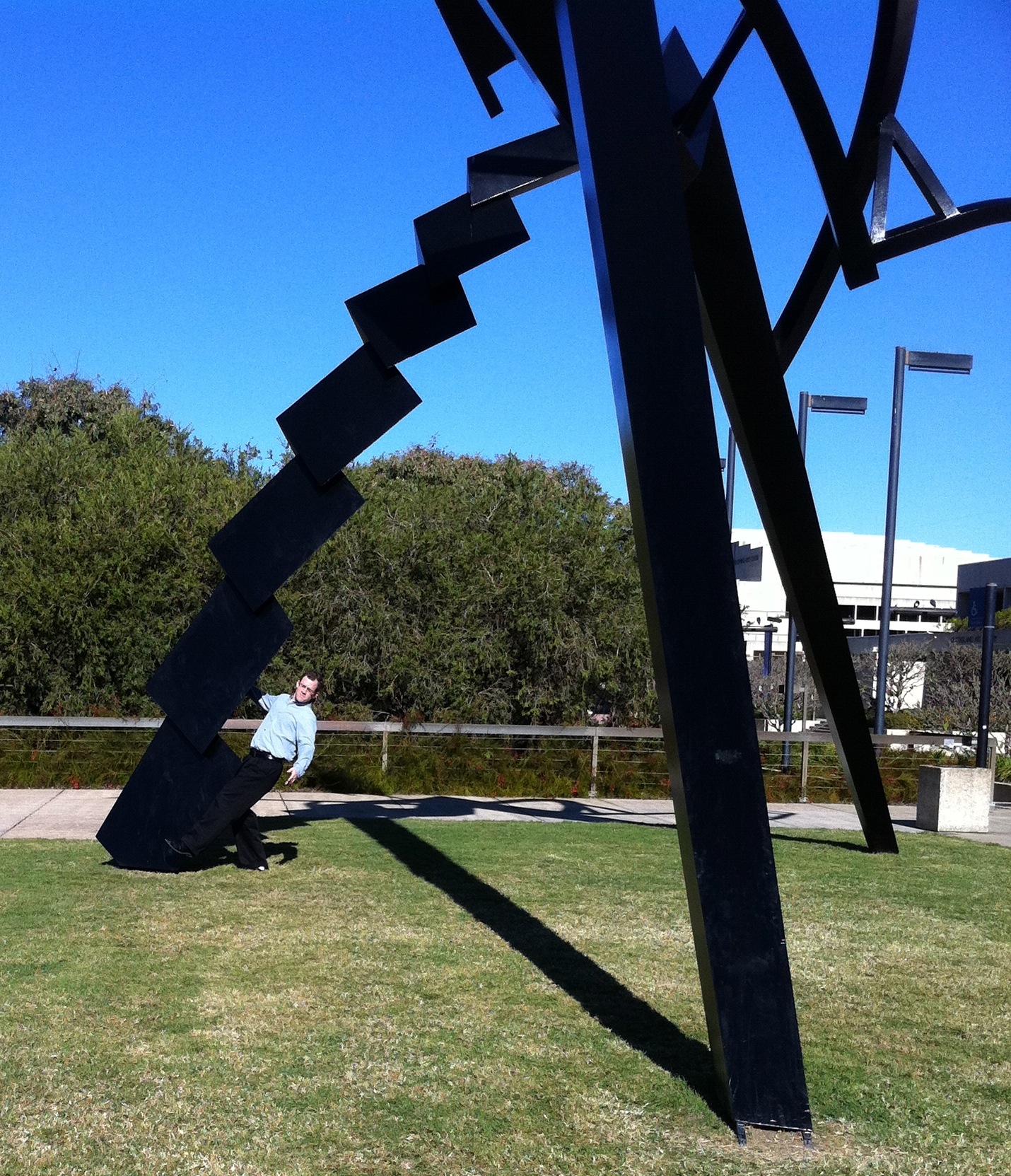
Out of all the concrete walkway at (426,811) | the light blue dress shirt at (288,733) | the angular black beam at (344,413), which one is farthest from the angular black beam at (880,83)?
the concrete walkway at (426,811)

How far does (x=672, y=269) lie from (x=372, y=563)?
15.3 metres

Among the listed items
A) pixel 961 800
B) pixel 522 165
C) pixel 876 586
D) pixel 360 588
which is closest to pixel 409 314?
pixel 522 165

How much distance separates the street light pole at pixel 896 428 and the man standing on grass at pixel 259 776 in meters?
11.7

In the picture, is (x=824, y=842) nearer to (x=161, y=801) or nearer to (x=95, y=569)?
(x=161, y=801)

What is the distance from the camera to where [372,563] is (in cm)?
1961

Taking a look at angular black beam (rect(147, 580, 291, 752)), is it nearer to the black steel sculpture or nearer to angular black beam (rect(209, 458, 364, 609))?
the black steel sculpture

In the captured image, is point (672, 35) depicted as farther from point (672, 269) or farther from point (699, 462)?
point (699, 462)

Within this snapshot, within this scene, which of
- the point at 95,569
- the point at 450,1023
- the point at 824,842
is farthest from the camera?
the point at 95,569

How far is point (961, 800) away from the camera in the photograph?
44.1ft

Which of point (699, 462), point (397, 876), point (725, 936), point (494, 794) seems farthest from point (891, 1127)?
point (494, 794)

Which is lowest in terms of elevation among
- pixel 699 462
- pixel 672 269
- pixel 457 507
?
pixel 699 462

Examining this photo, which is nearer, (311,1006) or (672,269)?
(672,269)

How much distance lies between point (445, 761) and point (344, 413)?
27.6 ft

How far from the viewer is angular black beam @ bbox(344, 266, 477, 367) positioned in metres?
8.51
